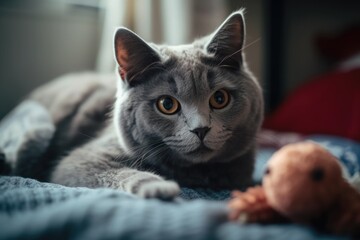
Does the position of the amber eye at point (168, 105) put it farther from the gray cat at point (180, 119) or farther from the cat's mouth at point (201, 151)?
the cat's mouth at point (201, 151)

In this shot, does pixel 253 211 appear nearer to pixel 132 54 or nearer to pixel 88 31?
→ pixel 132 54

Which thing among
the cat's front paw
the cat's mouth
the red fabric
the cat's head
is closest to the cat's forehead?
the cat's head

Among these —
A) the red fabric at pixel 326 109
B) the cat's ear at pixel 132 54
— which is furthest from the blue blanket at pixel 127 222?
the red fabric at pixel 326 109

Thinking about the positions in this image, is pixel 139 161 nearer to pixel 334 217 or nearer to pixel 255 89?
pixel 255 89

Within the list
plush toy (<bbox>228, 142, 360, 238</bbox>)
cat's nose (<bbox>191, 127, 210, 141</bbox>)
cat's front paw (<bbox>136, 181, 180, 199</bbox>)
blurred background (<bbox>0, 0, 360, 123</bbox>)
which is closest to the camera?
plush toy (<bbox>228, 142, 360, 238</bbox>)

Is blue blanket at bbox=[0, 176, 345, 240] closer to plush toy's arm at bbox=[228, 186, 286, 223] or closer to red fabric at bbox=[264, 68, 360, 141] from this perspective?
plush toy's arm at bbox=[228, 186, 286, 223]

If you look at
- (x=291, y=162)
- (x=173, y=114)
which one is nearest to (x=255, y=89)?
(x=173, y=114)

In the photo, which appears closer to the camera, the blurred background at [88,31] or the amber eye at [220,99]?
the amber eye at [220,99]

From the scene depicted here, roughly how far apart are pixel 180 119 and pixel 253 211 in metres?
0.35

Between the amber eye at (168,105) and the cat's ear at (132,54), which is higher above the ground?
the cat's ear at (132,54)

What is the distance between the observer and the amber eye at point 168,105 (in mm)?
952

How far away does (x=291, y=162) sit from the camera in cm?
59

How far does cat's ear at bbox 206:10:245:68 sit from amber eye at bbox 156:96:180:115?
0.18 metres

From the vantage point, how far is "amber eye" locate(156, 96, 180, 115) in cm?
95
